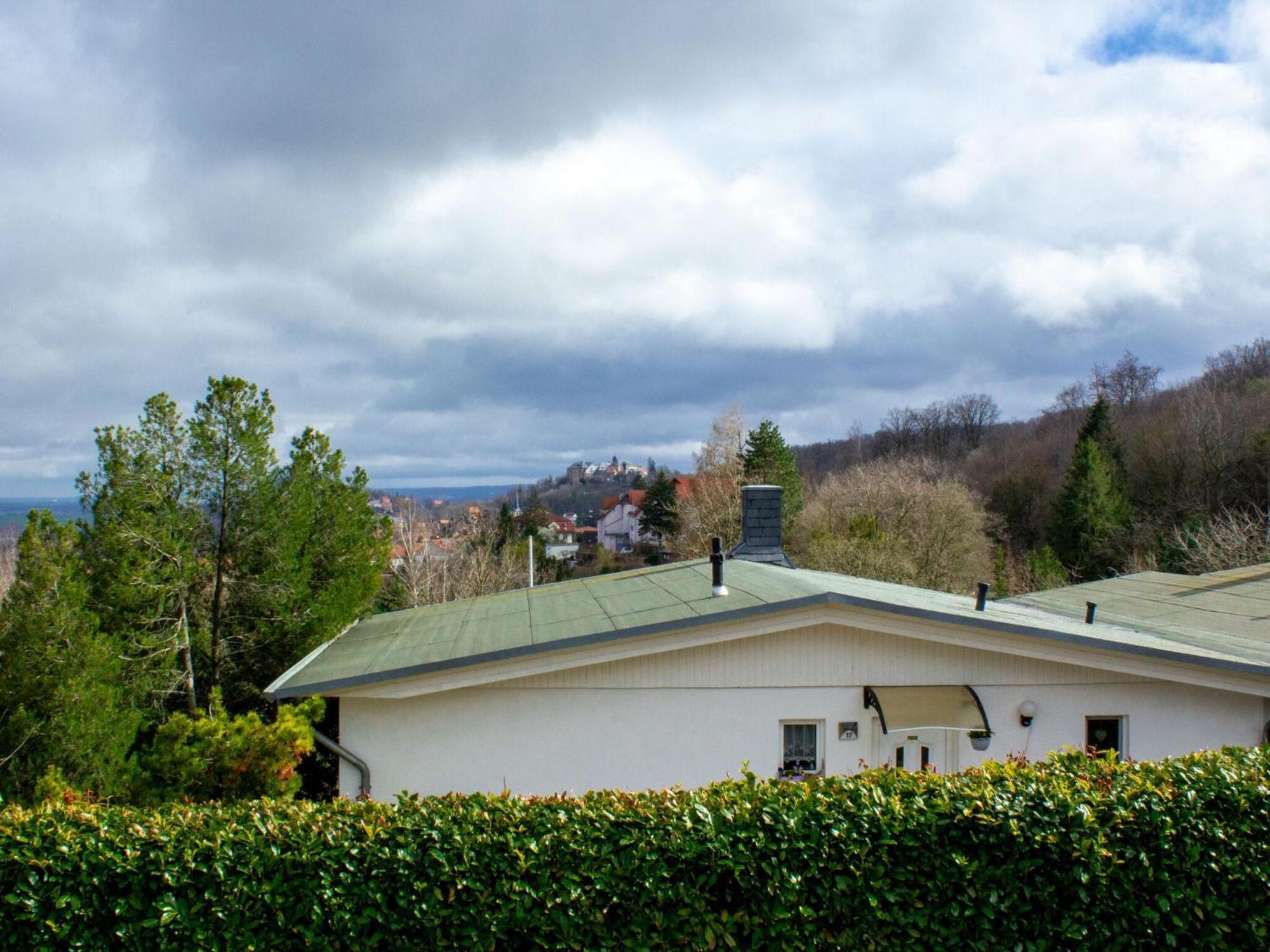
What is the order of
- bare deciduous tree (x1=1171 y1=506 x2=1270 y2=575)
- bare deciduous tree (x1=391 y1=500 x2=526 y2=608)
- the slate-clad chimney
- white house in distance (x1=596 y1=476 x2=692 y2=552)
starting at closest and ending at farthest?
1. the slate-clad chimney
2. bare deciduous tree (x1=1171 y1=506 x2=1270 y2=575)
3. bare deciduous tree (x1=391 y1=500 x2=526 y2=608)
4. white house in distance (x1=596 y1=476 x2=692 y2=552)

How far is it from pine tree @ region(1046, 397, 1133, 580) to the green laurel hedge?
4187 centimetres

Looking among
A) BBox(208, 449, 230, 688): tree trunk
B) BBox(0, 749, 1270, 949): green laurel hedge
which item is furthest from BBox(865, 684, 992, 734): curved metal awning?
BBox(208, 449, 230, 688): tree trunk

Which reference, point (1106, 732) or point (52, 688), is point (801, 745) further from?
point (52, 688)

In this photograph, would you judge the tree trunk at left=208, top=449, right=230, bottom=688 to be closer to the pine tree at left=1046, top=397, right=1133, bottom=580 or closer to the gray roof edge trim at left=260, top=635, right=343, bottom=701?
the gray roof edge trim at left=260, top=635, right=343, bottom=701

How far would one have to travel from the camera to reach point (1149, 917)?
5.08 meters

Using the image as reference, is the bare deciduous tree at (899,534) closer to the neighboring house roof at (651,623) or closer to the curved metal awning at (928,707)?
the neighboring house roof at (651,623)

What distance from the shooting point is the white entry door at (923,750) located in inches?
Result: 334

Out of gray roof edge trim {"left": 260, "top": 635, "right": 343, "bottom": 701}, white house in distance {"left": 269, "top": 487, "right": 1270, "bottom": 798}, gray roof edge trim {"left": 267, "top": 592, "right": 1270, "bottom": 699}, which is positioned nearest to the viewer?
gray roof edge trim {"left": 260, "top": 635, "right": 343, "bottom": 701}

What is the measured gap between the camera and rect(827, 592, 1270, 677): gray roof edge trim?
7.94m

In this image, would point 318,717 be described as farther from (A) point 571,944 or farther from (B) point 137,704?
(A) point 571,944

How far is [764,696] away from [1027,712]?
2.55m

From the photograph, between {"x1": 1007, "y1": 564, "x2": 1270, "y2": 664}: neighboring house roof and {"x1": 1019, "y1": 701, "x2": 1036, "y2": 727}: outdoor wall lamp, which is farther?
{"x1": 1007, "y1": 564, "x2": 1270, "y2": 664}: neighboring house roof

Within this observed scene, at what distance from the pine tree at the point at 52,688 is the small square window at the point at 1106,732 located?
902cm

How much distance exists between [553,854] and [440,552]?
4491cm
